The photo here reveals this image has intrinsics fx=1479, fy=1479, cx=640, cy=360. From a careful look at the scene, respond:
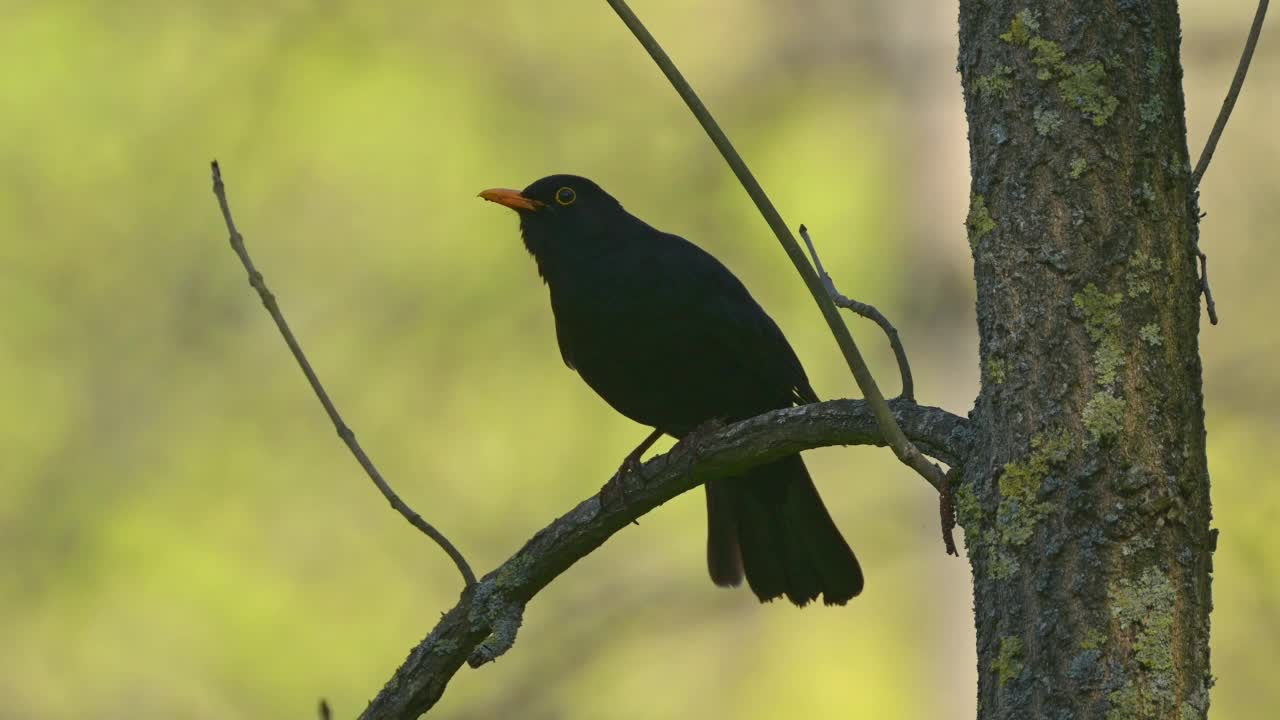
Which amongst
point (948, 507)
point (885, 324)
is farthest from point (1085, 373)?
point (885, 324)

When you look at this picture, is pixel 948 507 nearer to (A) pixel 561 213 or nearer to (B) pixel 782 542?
(B) pixel 782 542

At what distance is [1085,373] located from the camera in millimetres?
2457

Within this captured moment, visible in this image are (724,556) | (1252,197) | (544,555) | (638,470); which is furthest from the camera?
(1252,197)

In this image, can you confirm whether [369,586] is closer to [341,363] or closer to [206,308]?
[341,363]

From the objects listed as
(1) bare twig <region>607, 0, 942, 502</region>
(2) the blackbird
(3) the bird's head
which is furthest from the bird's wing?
(1) bare twig <region>607, 0, 942, 502</region>

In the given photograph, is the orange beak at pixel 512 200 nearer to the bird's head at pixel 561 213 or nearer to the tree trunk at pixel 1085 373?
the bird's head at pixel 561 213

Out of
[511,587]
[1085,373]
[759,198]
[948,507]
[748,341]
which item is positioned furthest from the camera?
[748,341]

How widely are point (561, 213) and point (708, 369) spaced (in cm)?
93

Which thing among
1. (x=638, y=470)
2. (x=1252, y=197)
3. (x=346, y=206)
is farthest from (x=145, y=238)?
(x=1252, y=197)

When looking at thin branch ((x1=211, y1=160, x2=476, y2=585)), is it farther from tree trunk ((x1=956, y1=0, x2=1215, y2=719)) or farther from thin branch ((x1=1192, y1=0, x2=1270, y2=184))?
thin branch ((x1=1192, y1=0, x2=1270, y2=184))

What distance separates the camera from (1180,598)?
2.35 m

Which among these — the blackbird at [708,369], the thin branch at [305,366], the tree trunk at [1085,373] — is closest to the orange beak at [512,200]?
the blackbird at [708,369]

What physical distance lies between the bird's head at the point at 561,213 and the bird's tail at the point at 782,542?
0.99m

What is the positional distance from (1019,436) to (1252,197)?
17.8 ft
